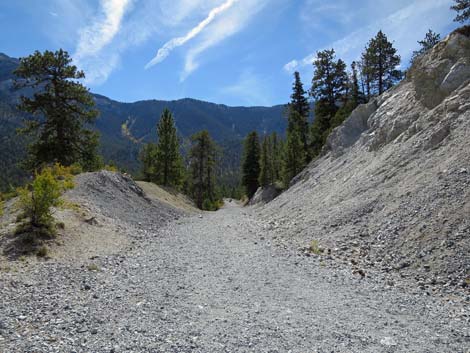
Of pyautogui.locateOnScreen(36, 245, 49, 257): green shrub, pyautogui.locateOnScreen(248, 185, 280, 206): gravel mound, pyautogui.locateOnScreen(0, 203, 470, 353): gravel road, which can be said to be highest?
pyautogui.locateOnScreen(248, 185, 280, 206): gravel mound

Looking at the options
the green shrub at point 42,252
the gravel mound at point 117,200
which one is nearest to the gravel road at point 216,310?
the green shrub at point 42,252

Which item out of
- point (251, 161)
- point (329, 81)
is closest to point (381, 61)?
point (329, 81)

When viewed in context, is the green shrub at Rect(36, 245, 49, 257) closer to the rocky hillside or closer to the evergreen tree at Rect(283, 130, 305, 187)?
the rocky hillside

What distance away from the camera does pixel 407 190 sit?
1538 cm

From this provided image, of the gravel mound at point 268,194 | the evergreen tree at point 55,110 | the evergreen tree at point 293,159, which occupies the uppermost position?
the evergreen tree at point 55,110

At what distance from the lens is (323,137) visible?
46.8 metres

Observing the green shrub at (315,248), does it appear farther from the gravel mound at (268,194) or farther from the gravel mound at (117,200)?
the gravel mound at (268,194)

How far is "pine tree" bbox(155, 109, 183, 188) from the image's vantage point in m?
52.6

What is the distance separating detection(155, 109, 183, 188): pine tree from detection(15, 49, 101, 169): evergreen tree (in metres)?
19.4

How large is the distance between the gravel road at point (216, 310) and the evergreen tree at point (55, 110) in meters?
23.5

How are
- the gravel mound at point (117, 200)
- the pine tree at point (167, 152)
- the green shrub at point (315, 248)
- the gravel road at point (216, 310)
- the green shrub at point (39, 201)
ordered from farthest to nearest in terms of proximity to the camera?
the pine tree at point (167, 152) < the gravel mound at point (117, 200) < the green shrub at point (315, 248) < the green shrub at point (39, 201) < the gravel road at point (216, 310)

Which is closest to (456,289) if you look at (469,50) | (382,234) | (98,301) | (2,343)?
(382,234)

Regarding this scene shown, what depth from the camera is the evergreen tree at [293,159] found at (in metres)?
45.6

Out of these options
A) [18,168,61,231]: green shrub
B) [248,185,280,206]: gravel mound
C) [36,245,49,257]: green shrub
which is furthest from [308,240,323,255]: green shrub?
[248,185,280,206]: gravel mound
